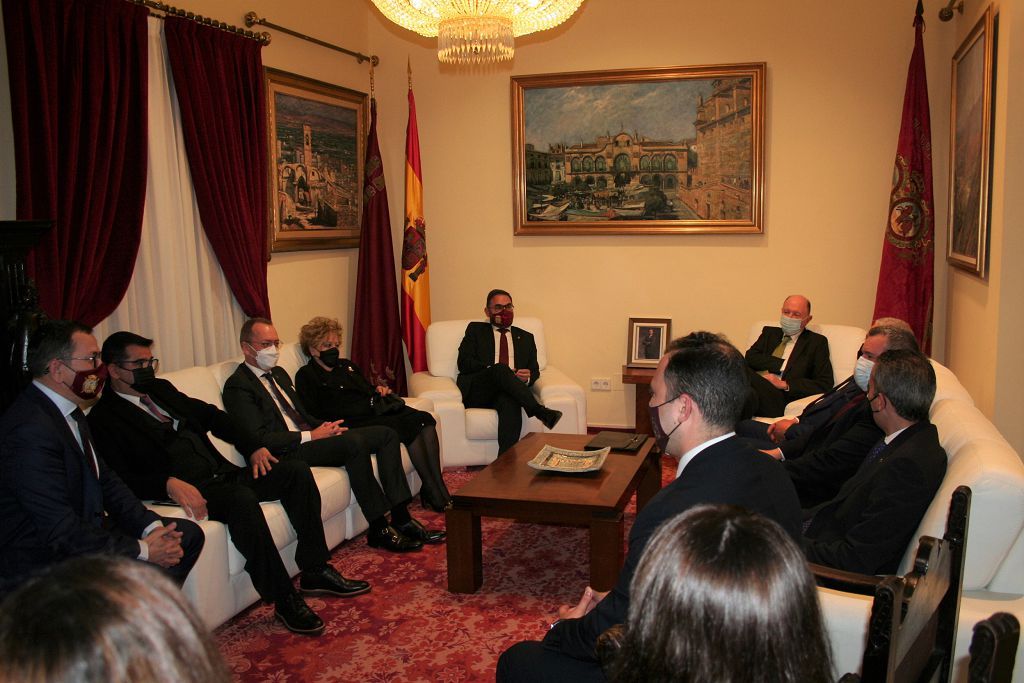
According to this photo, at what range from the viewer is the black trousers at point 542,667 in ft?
7.92

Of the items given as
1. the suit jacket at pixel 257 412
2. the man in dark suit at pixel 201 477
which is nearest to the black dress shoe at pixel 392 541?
the man in dark suit at pixel 201 477

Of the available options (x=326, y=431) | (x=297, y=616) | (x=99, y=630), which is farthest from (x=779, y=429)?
(x=99, y=630)

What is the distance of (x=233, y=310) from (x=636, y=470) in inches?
108

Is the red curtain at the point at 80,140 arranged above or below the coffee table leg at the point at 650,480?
above

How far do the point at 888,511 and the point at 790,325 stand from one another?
3436 mm

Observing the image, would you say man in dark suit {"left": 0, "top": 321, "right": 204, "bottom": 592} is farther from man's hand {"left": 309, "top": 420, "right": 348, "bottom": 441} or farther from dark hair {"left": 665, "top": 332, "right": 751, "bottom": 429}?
dark hair {"left": 665, "top": 332, "right": 751, "bottom": 429}

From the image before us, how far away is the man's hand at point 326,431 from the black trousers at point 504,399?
1.35 metres

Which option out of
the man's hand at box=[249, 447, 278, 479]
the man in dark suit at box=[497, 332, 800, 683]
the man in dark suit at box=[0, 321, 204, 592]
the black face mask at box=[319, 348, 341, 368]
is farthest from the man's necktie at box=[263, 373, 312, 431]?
the man in dark suit at box=[497, 332, 800, 683]

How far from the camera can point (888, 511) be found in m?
2.68

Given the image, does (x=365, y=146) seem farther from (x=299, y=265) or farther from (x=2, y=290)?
(x=2, y=290)

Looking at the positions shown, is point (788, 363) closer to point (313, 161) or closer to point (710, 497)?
point (313, 161)

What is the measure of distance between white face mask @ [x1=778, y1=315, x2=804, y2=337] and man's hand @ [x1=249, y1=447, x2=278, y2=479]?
357 centimetres

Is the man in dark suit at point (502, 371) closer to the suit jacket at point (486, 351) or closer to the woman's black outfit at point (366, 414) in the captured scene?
the suit jacket at point (486, 351)

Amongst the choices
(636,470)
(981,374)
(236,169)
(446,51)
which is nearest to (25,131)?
(236,169)
